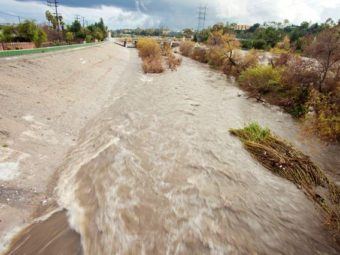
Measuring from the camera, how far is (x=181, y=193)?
6.95 meters

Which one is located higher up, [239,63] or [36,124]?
[239,63]

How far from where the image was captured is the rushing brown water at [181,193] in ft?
17.8

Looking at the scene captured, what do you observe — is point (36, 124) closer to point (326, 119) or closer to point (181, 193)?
point (181, 193)

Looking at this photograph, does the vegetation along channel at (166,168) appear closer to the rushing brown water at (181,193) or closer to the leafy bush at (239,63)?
the rushing brown water at (181,193)

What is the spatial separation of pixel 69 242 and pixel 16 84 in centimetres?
1116

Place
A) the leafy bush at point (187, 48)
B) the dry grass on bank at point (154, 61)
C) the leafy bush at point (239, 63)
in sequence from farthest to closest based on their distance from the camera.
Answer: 1. the leafy bush at point (187, 48)
2. the dry grass on bank at point (154, 61)
3. the leafy bush at point (239, 63)

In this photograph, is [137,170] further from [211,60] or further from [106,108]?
[211,60]

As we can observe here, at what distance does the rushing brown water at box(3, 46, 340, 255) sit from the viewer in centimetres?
544

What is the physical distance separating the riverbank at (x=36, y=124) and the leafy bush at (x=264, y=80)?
44.0 ft

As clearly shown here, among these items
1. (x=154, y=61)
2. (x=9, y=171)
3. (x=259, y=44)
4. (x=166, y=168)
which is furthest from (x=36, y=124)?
(x=259, y=44)

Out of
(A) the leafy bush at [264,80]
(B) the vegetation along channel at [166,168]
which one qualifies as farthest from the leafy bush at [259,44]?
(B) the vegetation along channel at [166,168]

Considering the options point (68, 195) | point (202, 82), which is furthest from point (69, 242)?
point (202, 82)

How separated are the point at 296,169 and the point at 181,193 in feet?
15.0

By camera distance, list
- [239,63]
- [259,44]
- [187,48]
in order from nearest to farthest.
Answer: [239,63] < [187,48] < [259,44]
